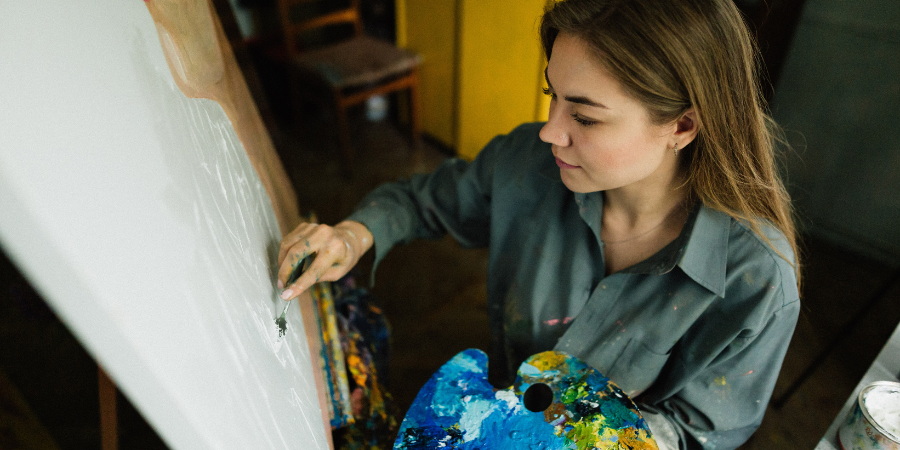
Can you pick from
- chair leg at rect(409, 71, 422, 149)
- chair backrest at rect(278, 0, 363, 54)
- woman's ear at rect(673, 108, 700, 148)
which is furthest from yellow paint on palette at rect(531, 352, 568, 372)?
chair backrest at rect(278, 0, 363, 54)

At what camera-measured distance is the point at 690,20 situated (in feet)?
1.90

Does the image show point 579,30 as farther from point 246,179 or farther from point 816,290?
point 816,290

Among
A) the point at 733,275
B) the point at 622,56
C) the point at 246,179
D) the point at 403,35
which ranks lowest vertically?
the point at 403,35

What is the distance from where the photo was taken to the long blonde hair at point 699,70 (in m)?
0.58

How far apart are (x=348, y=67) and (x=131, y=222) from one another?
223 cm

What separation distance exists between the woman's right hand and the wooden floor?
1.45ft

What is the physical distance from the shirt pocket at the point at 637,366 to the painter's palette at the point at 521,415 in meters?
0.19

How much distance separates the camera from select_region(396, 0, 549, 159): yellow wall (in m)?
2.05

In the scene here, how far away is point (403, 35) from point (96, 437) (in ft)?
7.59

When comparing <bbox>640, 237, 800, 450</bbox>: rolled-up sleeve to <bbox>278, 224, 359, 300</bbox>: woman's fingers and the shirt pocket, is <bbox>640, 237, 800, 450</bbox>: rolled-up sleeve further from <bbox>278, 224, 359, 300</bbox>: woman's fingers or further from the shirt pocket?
<bbox>278, 224, 359, 300</bbox>: woman's fingers

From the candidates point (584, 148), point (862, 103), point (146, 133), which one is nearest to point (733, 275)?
point (584, 148)

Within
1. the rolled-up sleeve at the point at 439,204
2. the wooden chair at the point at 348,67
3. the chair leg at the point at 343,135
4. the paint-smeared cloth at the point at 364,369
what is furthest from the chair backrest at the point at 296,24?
the paint-smeared cloth at the point at 364,369

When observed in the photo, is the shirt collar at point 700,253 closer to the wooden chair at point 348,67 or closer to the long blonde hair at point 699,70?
the long blonde hair at point 699,70

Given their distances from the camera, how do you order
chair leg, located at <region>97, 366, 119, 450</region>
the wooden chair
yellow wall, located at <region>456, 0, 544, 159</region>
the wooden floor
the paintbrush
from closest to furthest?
chair leg, located at <region>97, 366, 119, 450</region>, the paintbrush, the wooden floor, yellow wall, located at <region>456, 0, 544, 159</region>, the wooden chair
